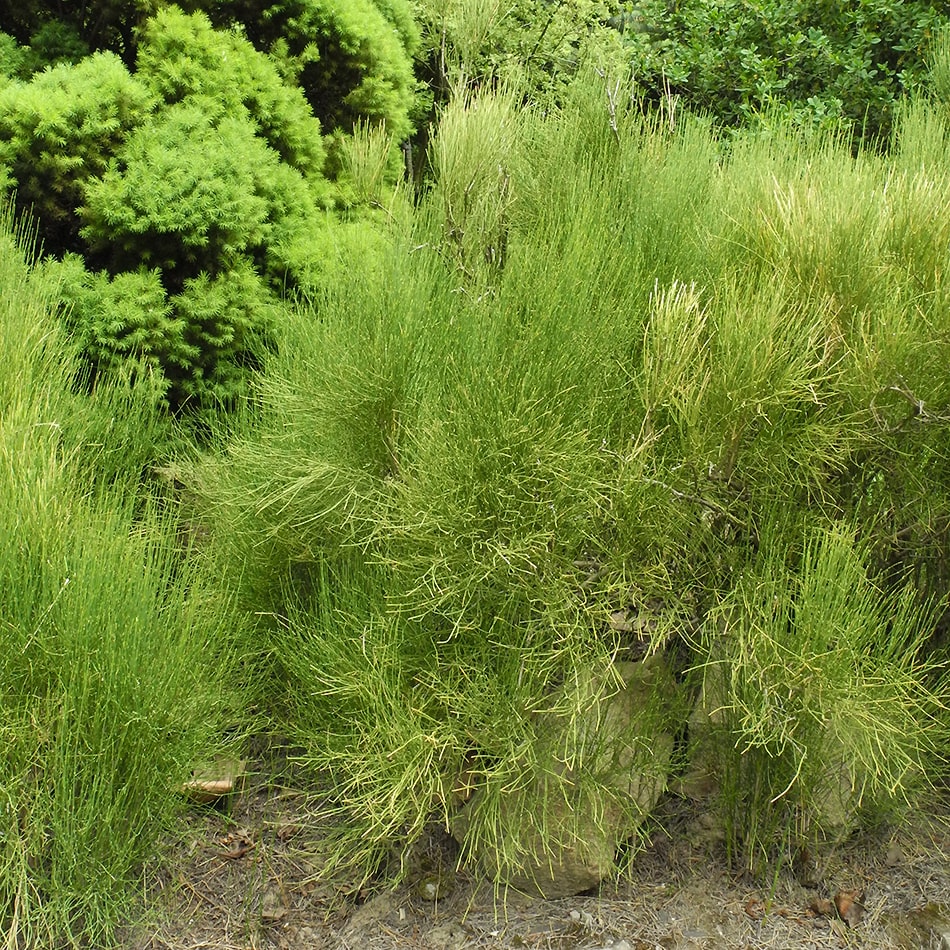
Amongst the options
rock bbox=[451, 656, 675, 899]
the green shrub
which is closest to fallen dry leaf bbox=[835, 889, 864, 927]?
rock bbox=[451, 656, 675, 899]

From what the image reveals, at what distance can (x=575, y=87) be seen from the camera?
10.5 feet

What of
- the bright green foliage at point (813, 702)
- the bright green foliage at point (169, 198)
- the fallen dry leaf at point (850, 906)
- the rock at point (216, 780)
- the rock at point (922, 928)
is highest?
the bright green foliage at point (169, 198)

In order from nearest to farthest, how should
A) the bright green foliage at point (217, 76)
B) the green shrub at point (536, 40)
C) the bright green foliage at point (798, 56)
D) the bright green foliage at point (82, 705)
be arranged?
the bright green foliage at point (82, 705)
the bright green foliage at point (217, 76)
the bright green foliage at point (798, 56)
the green shrub at point (536, 40)

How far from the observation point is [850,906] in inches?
95.9

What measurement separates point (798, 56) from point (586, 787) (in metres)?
4.33

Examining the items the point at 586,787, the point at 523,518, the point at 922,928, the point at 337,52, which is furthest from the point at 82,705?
the point at 337,52

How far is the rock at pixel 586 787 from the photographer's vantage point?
231 centimetres

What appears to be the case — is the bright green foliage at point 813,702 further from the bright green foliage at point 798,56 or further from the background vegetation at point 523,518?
the bright green foliage at point 798,56

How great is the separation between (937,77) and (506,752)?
10.7 feet

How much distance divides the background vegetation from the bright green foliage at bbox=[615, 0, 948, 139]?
191cm

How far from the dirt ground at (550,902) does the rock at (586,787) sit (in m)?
0.08

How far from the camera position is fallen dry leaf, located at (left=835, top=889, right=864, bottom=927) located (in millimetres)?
2410

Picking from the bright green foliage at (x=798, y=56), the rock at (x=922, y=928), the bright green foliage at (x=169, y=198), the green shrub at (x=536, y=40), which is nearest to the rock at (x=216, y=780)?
the bright green foliage at (x=169, y=198)

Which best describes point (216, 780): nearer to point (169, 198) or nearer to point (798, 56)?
point (169, 198)
